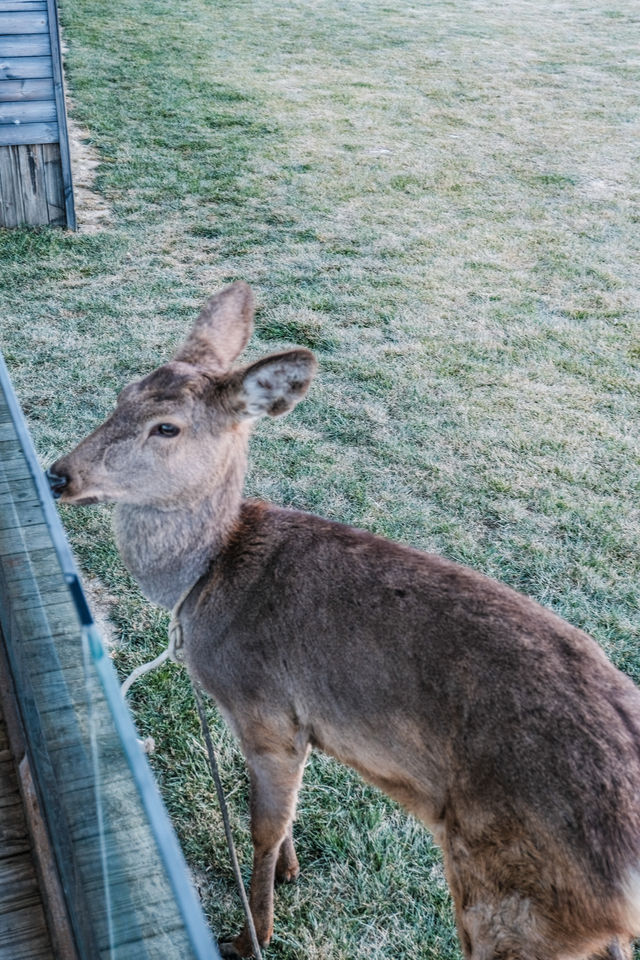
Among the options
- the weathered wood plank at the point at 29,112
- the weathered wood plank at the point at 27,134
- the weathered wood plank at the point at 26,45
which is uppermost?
the weathered wood plank at the point at 26,45

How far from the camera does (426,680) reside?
7.59 feet

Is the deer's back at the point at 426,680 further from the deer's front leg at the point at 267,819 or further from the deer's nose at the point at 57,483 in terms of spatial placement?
the deer's nose at the point at 57,483

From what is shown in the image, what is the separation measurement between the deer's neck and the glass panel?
40 centimetres

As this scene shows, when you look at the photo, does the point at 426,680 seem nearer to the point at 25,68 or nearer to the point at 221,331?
the point at 221,331

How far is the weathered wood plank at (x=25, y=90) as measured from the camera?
733 centimetres

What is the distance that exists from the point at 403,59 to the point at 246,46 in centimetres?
250

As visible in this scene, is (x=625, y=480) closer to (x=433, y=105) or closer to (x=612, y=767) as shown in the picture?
(x=612, y=767)

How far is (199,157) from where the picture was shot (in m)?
9.76

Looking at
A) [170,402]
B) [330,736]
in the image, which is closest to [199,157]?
[170,402]

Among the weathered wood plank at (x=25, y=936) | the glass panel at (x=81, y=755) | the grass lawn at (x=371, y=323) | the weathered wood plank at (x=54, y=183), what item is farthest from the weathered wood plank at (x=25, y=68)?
the weathered wood plank at (x=25, y=936)

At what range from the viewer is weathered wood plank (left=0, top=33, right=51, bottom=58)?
729 cm

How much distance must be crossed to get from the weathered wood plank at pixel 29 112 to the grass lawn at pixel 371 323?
0.96 m

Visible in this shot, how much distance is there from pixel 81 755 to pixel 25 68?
6.81 m

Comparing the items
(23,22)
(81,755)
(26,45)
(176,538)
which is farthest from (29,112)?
(81,755)
